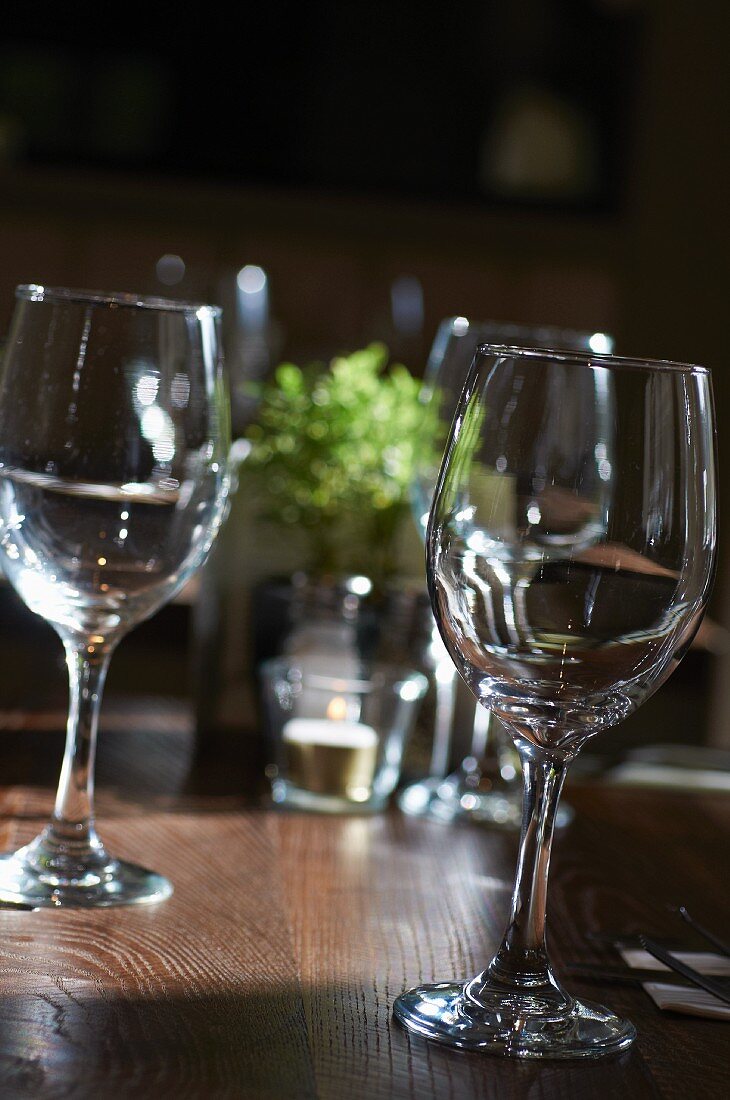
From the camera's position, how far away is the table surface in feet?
1.41

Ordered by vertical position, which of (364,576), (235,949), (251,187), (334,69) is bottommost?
(235,949)

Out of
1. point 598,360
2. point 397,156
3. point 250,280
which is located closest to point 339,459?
point 598,360

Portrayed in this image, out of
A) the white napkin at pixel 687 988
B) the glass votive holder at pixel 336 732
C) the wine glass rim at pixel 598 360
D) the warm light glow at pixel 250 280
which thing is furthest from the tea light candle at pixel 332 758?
the warm light glow at pixel 250 280

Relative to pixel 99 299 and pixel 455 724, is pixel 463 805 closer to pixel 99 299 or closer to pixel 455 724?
pixel 455 724

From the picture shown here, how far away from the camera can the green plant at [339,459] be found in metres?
0.85

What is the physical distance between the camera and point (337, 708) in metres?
A: 0.82

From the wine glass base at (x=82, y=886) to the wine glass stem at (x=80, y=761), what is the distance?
0.02 meters

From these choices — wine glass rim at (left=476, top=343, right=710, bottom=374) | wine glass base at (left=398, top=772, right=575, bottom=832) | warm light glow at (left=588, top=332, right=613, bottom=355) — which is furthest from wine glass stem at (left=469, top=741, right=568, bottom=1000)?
warm light glow at (left=588, top=332, right=613, bottom=355)

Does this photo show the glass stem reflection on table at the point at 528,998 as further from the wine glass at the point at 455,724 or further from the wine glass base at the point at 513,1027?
the wine glass at the point at 455,724

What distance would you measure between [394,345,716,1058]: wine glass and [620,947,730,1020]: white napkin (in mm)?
37

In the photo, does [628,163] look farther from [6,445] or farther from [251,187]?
[6,445]

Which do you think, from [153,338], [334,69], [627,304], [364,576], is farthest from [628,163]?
[153,338]

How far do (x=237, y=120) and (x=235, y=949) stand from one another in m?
2.34

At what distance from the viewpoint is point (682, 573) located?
1.54ft
